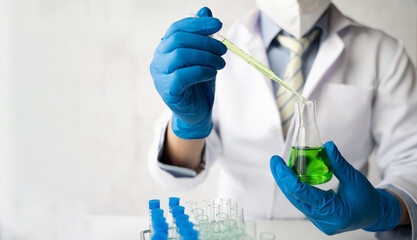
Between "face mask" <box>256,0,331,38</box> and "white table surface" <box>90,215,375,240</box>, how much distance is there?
870 millimetres

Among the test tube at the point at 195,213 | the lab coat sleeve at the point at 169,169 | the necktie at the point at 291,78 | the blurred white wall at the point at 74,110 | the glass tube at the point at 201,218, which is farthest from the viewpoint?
the blurred white wall at the point at 74,110

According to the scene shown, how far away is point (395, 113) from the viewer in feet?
5.16

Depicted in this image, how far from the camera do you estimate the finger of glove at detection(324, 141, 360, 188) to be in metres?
1.03

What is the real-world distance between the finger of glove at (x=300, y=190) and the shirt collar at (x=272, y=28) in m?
0.86

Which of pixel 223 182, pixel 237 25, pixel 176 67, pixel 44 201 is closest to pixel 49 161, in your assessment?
pixel 44 201

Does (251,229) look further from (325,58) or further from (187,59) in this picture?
(325,58)

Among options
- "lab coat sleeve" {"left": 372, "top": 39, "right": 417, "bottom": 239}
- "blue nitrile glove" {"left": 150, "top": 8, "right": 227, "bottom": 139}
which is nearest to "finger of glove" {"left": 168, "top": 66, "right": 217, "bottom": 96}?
"blue nitrile glove" {"left": 150, "top": 8, "right": 227, "bottom": 139}

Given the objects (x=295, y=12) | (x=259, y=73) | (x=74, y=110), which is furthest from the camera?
(x=74, y=110)

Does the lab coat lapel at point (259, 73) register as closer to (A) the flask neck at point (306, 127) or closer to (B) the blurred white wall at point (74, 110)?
(A) the flask neck at point (306, 127)

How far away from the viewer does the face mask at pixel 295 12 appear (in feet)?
5.07

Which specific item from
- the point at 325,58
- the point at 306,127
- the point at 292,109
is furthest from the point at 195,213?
the point at 325,58

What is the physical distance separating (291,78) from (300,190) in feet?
2.45

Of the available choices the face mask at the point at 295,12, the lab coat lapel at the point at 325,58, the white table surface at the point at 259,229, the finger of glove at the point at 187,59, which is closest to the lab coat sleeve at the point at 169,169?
the white table surface at the point at 259,229

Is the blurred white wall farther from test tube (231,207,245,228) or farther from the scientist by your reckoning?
test tube (231,207,245,228)
